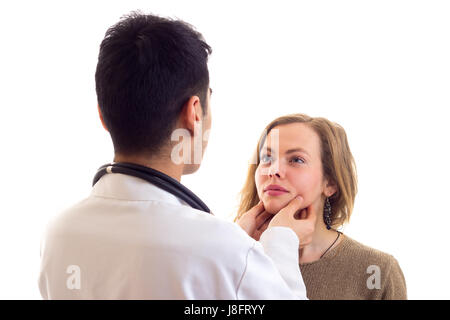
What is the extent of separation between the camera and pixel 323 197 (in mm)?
2072

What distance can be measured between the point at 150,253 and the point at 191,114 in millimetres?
354

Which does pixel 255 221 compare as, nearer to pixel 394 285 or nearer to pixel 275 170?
pixel 275 170

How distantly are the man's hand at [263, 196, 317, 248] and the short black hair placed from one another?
20.2 inches

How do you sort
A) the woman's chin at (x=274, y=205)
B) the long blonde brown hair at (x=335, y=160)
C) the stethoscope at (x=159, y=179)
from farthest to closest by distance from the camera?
the long blonde brown hair at (x=335, y=160) < the woman's chin at (x=274, y=205) < the stethoscope at (x=159, y=179)

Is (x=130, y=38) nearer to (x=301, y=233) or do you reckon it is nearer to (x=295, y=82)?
(x=301, y=233)

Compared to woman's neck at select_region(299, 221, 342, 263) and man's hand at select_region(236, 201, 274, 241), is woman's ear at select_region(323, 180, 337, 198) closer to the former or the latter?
woman's neck at select_region(299, 221, 342, 263)

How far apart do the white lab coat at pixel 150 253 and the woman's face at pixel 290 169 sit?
2.24 ft

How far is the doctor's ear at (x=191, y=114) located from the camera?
1281mm

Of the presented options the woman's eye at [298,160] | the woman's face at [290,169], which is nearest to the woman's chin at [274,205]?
the woman's face at [290,169]

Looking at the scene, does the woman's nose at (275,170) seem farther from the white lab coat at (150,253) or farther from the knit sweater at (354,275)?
the white lab coat at (150,253)

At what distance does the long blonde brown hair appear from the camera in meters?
2.05

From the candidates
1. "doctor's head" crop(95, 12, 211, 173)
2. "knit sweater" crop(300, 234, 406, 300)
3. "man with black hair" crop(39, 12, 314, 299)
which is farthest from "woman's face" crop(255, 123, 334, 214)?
"doctor's head" crop(95, 12, 211, 173)

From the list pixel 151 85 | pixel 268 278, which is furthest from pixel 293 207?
pixel 151 85
